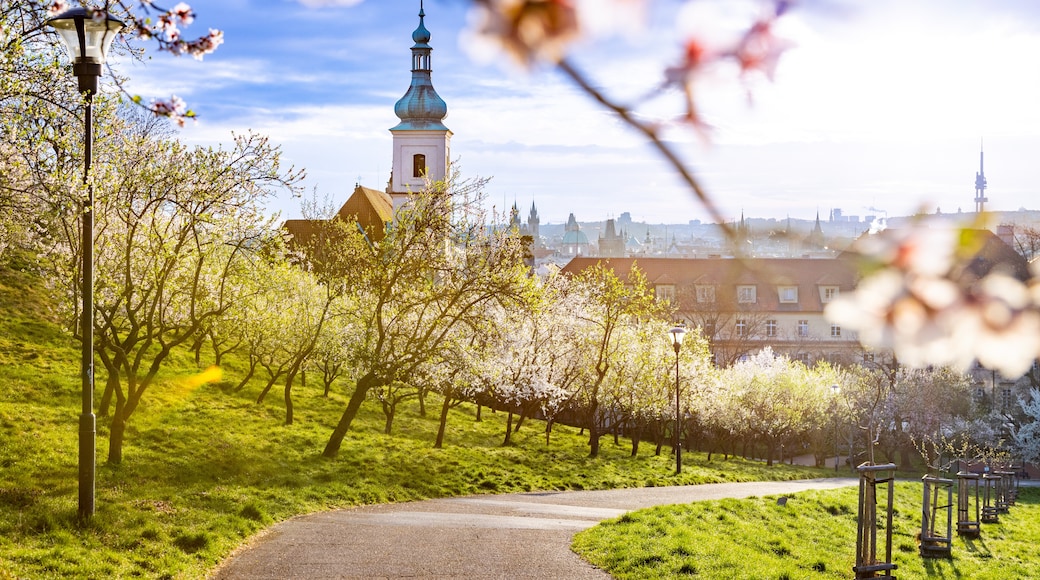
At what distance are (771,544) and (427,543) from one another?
234 inches

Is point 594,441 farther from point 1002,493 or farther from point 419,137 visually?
point 419,137

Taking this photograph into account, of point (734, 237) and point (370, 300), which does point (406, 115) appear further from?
point (734, 237)

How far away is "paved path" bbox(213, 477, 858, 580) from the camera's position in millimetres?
12867

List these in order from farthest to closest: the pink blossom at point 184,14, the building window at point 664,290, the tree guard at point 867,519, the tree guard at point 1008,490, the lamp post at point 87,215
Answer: the building window at point 664,290 < the tree guard at point 1008,490 < the tree guard at point 867,519 < the lamp post at point 87,215 < the pink blossom at point 184,14

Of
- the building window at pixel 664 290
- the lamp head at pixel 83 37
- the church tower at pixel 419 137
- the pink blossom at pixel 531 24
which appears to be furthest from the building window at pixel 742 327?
the pink blossom at pixel 531 24

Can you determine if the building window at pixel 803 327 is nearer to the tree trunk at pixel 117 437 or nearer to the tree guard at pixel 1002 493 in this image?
the tree guard at pixel 1002 493

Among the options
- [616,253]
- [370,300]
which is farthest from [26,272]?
[616,253]

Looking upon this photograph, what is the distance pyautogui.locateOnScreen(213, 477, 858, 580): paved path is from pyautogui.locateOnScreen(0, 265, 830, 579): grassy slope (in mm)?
725

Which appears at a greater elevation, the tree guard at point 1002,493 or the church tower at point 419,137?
the church tower at point 419,137

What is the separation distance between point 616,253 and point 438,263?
173m

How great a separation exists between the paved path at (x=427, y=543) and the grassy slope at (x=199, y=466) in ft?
2.38

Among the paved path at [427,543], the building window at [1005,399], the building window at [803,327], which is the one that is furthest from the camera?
the building window at [803,327]

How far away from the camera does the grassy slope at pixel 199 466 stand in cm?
1266

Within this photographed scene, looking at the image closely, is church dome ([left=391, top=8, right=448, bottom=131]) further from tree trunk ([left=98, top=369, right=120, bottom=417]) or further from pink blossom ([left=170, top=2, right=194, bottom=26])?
pink blossom ([left=170, top=2, right=194, bottom=26])
